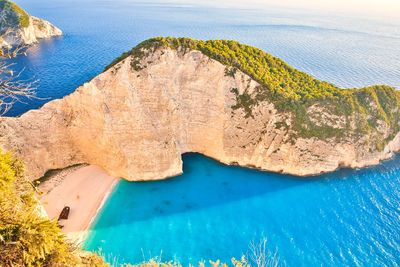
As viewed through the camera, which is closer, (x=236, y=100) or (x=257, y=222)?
(x=257, y=222)

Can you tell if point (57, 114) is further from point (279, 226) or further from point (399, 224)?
point (399, 224)

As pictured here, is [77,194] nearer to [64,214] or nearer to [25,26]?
[64,214]

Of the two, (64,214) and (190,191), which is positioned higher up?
(190,191)

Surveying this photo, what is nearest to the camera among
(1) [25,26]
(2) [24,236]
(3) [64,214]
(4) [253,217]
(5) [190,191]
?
(2) [24,236]

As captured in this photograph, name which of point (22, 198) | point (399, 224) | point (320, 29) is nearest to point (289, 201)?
point (399, 224)

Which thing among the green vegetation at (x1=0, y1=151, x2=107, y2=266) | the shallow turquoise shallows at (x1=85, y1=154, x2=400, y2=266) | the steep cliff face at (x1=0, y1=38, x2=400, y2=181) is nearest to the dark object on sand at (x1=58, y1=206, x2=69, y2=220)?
the shallow turquoise shallows at (x1=85, y1=154, x2=400, y2=266)

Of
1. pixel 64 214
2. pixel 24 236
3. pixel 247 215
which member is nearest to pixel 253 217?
pixel 247 215

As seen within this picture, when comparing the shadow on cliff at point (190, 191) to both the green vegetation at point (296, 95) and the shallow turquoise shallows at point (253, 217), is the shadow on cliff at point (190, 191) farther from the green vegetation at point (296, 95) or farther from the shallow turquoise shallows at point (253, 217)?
the green vegetation at point (296, 95)
